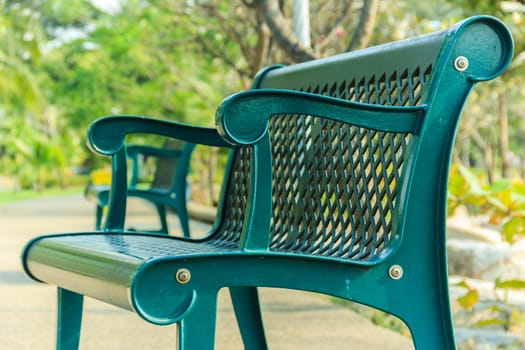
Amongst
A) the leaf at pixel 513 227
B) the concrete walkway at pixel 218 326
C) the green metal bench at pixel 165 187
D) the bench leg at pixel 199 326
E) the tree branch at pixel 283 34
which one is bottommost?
the concrete walkway at pixel 218 326

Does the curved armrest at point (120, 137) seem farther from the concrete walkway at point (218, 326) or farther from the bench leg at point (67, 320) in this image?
the concrete walkway at point (218, 326)

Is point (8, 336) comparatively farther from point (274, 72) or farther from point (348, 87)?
point (348, 87)

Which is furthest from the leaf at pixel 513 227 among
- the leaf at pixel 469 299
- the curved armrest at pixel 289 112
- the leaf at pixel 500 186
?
the curved armrest at pixel 289 112

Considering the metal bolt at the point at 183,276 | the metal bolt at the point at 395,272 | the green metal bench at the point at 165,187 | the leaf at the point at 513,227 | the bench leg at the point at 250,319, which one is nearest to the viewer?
the metal bolt at the point at 183,276

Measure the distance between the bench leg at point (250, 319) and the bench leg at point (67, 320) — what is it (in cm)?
53

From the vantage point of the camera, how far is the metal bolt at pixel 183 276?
1929 millimetres

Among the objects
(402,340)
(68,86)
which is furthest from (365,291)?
(68,86)

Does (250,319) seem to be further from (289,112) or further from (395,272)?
(289,112)

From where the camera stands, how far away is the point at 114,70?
77.5ft

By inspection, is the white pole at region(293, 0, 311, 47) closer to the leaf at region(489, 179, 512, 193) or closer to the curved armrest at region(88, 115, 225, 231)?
the leaf at region(489, 179, 512, 193)

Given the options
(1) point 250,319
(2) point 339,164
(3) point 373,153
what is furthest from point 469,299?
(3) point 373,153

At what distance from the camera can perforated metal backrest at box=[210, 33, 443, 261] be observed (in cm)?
240

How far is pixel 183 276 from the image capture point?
6.35 feet

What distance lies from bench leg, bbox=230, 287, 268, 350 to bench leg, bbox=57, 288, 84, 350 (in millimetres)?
535
